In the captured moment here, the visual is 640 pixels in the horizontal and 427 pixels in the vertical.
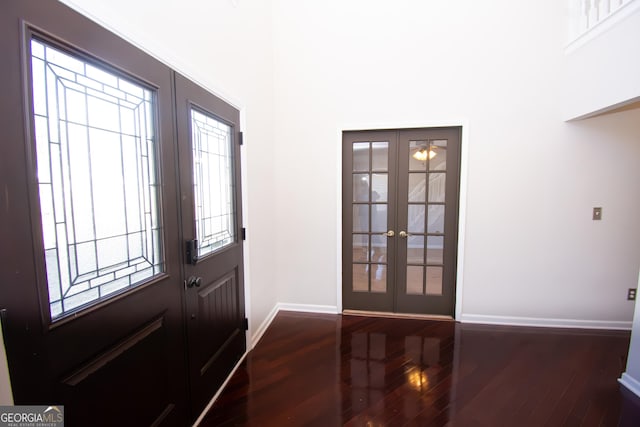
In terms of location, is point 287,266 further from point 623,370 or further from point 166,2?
point 623,370

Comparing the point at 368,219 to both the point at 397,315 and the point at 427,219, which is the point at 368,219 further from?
the point at 397,315

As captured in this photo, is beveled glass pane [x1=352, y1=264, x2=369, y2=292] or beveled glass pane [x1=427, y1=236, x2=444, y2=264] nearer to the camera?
beveled glass pane [x1=427, y1=236, x2=444, y2=264]

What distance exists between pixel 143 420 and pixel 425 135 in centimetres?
309

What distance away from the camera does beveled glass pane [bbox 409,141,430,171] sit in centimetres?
284

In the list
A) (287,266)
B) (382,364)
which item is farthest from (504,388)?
(287,266)

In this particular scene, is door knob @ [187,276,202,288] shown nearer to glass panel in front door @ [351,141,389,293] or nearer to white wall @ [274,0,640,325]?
white wall @ [274,0,640,325]

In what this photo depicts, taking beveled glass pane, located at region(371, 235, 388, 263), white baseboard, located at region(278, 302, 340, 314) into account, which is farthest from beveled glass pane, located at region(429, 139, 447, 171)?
white baseboard, located at region(278, 302, 340, 314)

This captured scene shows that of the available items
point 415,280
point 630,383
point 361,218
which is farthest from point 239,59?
point 630,383

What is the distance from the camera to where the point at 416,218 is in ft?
9.60

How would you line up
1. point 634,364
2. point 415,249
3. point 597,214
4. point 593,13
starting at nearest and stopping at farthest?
point 634,364 < point 593,13 < point 597,214 < point 415,249

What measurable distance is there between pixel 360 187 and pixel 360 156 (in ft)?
1.13

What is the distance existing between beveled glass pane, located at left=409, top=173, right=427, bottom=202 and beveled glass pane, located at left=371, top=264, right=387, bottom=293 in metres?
0.84

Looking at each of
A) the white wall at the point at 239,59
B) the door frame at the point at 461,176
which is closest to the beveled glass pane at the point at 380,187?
the door frame at the point at 461,176

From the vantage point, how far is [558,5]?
248 centimetres
